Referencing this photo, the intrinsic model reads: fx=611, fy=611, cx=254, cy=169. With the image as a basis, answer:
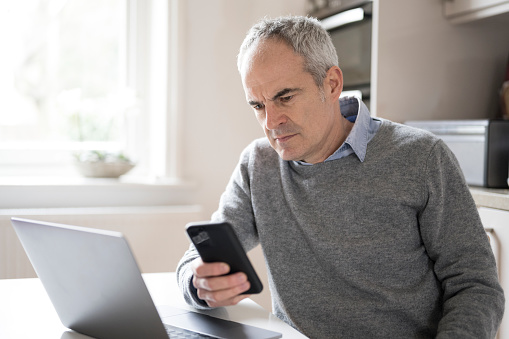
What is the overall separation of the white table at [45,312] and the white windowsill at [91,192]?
1.10m

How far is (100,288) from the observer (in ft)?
3.01

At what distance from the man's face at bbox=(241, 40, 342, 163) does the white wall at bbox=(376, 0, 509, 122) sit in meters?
1.09

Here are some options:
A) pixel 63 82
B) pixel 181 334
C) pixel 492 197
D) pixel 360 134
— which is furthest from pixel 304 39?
pixel 63 82

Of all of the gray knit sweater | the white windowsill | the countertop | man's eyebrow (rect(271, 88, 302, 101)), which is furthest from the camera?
the white windowsill

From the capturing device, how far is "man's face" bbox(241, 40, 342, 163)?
1.30 meters

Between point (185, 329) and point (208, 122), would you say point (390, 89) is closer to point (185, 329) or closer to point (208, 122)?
point (208, 122)

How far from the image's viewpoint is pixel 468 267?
117 centimetres

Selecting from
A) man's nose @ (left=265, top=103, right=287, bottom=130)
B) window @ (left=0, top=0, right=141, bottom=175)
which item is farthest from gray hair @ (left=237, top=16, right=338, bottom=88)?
window @ (left=0, top=0, right=141, bottom=175)

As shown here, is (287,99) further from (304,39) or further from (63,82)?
(63,82)

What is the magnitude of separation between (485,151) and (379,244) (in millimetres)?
1001

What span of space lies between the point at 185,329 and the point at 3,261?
4.90 feet

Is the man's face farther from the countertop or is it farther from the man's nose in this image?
the countertop

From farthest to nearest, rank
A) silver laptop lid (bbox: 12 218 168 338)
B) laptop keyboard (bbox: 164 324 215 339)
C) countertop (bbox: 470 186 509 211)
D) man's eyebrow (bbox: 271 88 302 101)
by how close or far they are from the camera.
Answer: countertop (bbox: 470 186 509 211) < man's eyebrow (bbox: 271 88 302 101) < laptop keyboard (bbox: 164 324 215 339) < silver laptop lid (bbox: 12 218 168 338)

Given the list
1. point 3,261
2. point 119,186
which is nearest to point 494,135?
point 119,186
